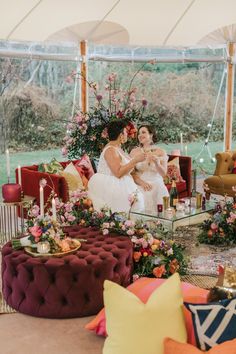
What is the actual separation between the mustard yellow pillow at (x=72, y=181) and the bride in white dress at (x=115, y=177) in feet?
1.42

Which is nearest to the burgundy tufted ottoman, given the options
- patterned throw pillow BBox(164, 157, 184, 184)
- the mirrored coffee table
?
the mirrored coffee table

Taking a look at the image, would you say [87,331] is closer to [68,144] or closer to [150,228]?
[150,228]

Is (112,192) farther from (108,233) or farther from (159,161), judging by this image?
(108,233)

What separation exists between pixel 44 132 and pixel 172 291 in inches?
262

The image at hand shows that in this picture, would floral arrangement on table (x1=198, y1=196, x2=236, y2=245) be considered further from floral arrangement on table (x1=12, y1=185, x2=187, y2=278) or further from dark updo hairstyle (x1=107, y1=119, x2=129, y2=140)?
dark updo hairstyle (x1=107, y1=119, x2=129, y2=140)

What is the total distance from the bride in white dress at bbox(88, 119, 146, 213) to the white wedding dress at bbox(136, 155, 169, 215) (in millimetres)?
490

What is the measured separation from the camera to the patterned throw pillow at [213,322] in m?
2.40

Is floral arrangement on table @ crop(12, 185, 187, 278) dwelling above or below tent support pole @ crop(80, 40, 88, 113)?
below

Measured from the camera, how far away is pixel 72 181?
6.26 m

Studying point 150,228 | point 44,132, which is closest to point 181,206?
point 150,228

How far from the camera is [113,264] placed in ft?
12.8

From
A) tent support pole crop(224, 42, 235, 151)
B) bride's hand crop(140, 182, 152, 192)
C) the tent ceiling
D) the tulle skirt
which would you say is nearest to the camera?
the tulle skirt

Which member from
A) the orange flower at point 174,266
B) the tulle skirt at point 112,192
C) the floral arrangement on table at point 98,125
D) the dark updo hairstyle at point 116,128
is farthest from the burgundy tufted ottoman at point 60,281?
the floral arrangement on table at point 98,125

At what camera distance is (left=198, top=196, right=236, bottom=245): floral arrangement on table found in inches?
220
